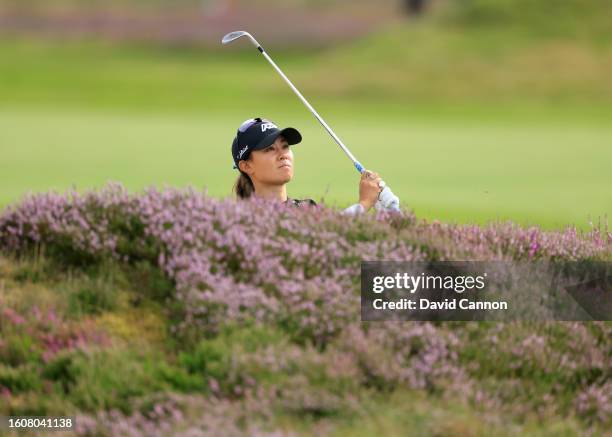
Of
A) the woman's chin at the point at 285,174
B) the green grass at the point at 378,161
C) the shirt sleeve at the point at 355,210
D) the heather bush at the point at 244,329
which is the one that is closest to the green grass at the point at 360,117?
the green grass at the point at 378,161

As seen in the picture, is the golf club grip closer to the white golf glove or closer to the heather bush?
the white golf glove

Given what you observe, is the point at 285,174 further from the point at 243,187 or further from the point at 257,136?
the point at 243,187

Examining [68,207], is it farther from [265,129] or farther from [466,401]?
[466,401]

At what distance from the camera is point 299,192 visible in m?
16.3

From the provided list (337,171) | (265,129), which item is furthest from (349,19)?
(265,129)

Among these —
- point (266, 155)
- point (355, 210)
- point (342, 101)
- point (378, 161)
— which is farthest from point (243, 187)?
point (342, 101)

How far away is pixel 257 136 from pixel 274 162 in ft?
0.70

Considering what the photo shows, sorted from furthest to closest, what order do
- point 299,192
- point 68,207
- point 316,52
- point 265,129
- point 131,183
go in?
point 316,52 → point 131,183 → point 299,192 → point 265,129 → point 68,207

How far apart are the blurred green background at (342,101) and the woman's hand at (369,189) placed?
570 centimetres

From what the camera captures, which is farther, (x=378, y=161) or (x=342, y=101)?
(x=342, y=101)

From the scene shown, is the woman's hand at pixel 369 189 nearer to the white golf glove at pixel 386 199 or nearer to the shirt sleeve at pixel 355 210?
the white golf glove at pixel 386 199

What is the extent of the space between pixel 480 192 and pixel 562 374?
455 inches

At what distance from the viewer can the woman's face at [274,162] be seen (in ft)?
27.3

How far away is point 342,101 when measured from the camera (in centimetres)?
3991
